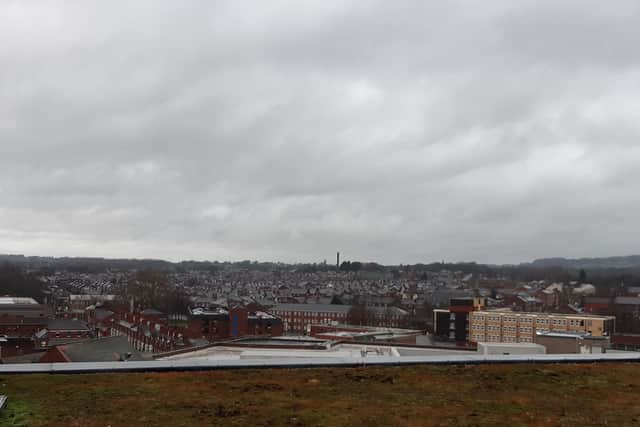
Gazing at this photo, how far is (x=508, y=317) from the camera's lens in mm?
74375

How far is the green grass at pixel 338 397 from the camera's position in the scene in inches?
517

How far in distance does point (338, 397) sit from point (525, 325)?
6267 centimetres

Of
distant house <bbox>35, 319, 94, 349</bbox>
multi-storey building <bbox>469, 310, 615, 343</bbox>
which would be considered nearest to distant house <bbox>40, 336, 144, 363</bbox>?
distant house <bbox>35, 319, 94, 349</bbox>

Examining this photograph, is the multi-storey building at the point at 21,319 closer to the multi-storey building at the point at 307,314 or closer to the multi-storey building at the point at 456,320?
the multi-storey building at the point at 307,314

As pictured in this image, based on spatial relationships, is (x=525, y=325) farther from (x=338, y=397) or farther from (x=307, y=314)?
(x=338, y=397)

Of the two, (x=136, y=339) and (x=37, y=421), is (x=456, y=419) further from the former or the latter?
(x=136, y=339)

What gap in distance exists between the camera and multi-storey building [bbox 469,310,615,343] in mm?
70000

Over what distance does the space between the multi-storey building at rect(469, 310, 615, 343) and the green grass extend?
54.0 meters

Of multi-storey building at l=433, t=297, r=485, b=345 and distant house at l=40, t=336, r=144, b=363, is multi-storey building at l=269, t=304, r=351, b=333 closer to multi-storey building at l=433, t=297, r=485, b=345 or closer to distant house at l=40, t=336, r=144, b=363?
multi-storey building at l=433, t=297, r=485, b=345

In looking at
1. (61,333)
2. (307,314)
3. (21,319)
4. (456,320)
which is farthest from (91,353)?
(307,314)

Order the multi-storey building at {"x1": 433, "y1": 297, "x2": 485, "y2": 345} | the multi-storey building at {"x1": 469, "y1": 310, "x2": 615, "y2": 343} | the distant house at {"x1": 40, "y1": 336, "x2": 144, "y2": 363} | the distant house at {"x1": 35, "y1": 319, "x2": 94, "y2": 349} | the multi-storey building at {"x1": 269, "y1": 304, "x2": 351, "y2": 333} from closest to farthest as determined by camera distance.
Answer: the distant house at {"x1": 40, "y1": 336, "x2": 144, "y2": 363} < the distant house at {"x1": 35, "y1": 319, "x2": 94, "y2": 349} < the multi-storey building at {"x1": 469, "y1": 310, "x2": 615, "y2": 343} < the multi-storey building at {"x1": 433, "y1": 297, "x2": 485, "y2": 345} < the multi-storey building at {"x1": 269, "y1": 304, "x2": 351, "y2": 333}

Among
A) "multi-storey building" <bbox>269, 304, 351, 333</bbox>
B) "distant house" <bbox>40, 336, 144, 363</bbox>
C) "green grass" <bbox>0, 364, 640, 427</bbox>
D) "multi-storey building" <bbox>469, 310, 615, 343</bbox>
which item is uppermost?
"green grass" <bbox>0, 364, 640, 427</bbox>

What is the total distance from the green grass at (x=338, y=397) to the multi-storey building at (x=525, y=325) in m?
54.0

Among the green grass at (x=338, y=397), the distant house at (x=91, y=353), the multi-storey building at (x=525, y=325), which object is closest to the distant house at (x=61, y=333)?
the distant house at (x=91, y=353)
